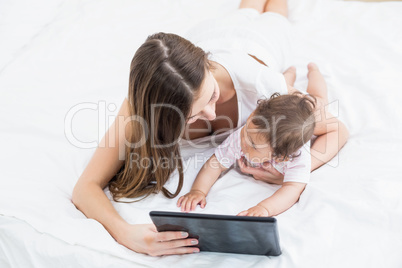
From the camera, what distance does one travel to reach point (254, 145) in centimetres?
100

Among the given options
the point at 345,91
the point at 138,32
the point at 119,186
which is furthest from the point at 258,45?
the point at 119,186

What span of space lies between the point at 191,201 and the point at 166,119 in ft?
0.74

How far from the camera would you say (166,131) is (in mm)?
943

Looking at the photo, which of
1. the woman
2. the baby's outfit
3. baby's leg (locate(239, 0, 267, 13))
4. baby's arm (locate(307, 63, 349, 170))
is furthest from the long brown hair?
baby's leg (locate(239, 0, 267, 13))

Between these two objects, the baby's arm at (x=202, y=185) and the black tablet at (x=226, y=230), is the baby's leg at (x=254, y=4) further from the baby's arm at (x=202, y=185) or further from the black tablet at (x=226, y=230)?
the black tablet at (x=226, y=230)

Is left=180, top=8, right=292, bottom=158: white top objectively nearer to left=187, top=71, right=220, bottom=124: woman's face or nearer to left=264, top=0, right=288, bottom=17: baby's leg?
left=264, top=0, right=288, bottom=17: baby's leg

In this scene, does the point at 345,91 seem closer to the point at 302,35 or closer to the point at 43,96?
the point at 302,35

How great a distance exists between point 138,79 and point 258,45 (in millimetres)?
565

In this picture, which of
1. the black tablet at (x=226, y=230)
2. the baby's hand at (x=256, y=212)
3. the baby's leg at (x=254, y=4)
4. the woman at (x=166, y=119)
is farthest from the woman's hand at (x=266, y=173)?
the baby's leg at (x=254, y=4)

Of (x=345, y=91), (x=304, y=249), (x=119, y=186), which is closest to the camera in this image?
(x=304, y=249)

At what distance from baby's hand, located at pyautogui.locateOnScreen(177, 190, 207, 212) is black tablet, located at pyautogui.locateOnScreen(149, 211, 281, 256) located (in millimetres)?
138

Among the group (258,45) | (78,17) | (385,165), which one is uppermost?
→ (78,17)

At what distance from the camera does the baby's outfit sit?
39.0 inches

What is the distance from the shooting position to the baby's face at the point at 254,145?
3.21 ft
